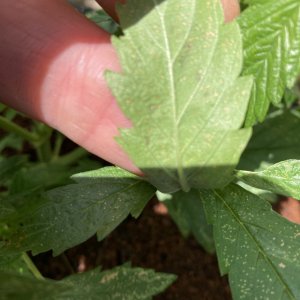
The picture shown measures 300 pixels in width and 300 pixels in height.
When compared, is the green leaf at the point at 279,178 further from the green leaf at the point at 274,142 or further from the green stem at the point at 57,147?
the green stem at the point at 57,147

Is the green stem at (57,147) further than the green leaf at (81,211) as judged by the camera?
Yes

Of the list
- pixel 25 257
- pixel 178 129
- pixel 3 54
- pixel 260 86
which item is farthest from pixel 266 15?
pixel 25 257

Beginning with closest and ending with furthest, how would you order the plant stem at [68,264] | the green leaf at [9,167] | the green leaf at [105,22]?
the green leaf at [105,22], the green leaf at [9,167], the plant stem at [68,264]

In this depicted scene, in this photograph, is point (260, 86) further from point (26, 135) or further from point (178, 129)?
point (26, 135)

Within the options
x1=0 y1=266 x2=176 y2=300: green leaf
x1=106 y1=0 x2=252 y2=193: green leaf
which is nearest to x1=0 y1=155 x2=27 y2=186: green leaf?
x1=0 y1=266 x2=176 y2=300: green leaf

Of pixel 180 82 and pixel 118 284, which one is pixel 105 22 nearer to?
pixel 180 82

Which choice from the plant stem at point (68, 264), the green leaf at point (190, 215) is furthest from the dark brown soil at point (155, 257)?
the green leaf at point (190, 215)

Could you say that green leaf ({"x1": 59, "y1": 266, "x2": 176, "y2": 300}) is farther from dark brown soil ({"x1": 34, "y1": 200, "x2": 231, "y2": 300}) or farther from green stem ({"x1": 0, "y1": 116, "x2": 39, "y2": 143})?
dark brown soil ({"x1": 34, "y1": 200, "x2": 231, "y2": 300})
